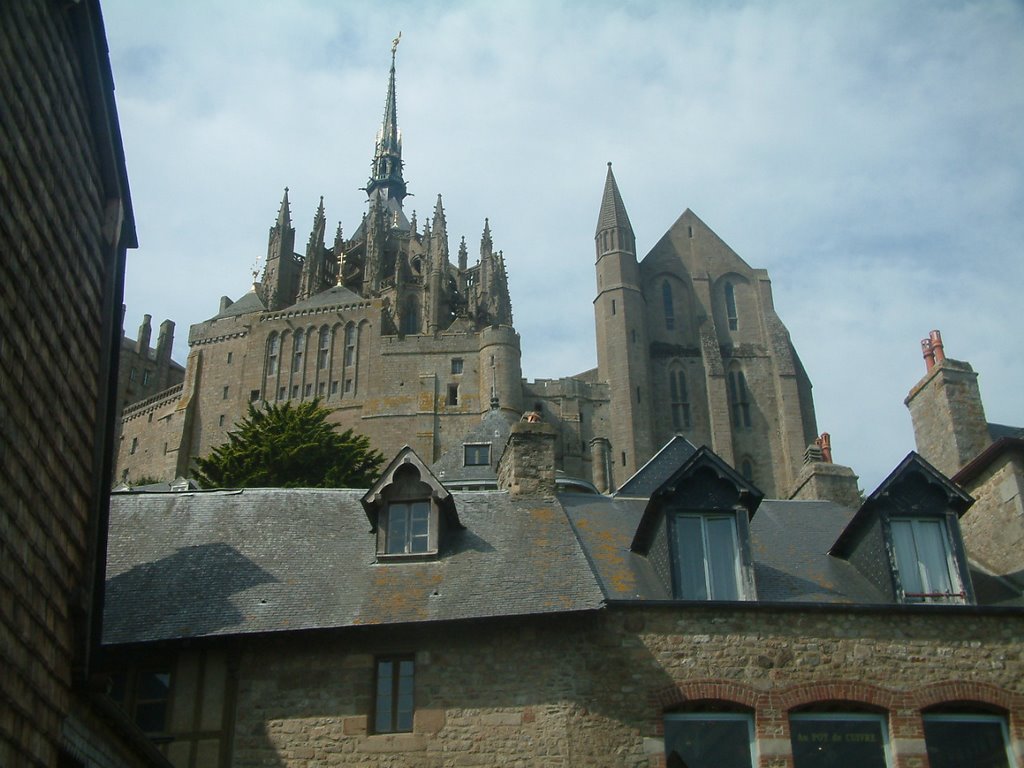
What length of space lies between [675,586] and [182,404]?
59768mm

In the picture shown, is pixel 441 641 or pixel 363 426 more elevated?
pixel 363 426

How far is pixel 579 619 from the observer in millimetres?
12469

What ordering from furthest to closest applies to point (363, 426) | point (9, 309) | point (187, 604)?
point (363, 426), point (187, 604), point (9, 309)

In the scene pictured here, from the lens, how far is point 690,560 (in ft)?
43.9

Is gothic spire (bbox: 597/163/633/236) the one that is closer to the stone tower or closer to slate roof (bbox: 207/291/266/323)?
the stone tower

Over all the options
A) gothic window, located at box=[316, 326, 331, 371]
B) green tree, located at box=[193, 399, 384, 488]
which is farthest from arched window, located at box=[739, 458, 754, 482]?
green tree, located at box=[193, 399, 384, 488]

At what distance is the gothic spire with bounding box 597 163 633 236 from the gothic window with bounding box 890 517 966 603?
184 feet

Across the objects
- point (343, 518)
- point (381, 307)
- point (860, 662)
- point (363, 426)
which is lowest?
point (860, 662)

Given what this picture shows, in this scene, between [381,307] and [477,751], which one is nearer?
[477,751]

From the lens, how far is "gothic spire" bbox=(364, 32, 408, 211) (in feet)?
→ 332

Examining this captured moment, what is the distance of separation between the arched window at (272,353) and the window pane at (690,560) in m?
57.9

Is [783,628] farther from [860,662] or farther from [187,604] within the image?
[187,604]

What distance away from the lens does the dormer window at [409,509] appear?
→ 13.9 meters

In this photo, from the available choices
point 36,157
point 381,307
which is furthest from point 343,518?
point 381,307
